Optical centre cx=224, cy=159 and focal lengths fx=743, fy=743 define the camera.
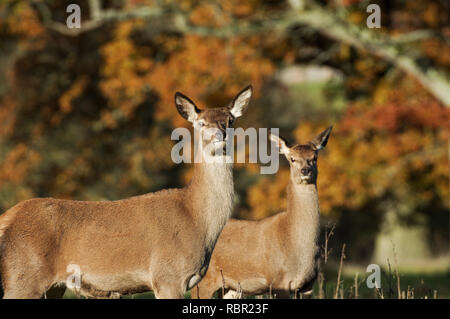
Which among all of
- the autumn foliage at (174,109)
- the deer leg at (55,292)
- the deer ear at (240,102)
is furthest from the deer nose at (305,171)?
the autumn foliage at (174,109)

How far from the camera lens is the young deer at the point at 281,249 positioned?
729 centimetres

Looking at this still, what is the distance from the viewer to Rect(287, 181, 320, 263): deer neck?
288 inches

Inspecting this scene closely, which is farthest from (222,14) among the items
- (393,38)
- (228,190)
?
(228,190)

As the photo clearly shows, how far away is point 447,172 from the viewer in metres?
18.0

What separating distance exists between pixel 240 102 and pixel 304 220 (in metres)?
1.74

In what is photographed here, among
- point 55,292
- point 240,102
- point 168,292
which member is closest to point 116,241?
point 168,292

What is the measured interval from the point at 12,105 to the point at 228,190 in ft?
63.6

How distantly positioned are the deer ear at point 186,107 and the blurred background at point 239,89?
27.5 ft

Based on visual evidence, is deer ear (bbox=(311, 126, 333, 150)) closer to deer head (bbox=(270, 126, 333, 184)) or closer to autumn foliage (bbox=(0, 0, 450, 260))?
deer head (bbox=(270, 126, 333, 184))

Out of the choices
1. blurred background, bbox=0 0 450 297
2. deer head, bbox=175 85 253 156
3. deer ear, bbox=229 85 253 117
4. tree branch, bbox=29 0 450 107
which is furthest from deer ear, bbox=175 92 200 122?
tree branch, bbox=29 0 450 107

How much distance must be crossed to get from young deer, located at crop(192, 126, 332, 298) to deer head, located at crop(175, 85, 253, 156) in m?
1.36

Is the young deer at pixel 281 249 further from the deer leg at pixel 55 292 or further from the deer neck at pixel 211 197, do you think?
the deer leg at pixel 55 292
